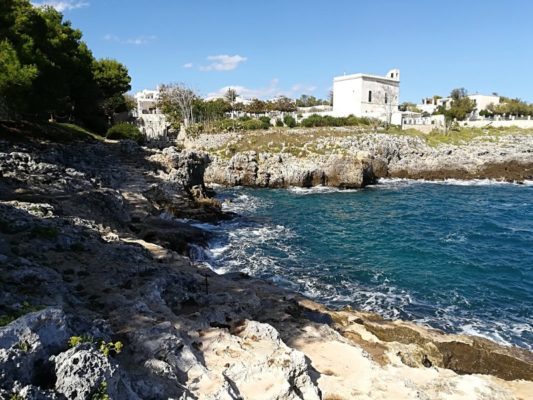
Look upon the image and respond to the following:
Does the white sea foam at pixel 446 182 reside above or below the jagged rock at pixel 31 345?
below

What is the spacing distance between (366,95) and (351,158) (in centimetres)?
4313

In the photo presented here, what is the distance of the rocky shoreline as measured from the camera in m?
5.66

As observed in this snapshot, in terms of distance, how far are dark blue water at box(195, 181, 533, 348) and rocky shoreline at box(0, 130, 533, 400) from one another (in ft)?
9.68

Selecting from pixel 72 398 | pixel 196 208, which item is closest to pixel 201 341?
pixel 72 398

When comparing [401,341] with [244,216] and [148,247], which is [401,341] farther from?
[244,216]

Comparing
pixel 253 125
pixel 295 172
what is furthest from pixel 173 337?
pixel 253 125

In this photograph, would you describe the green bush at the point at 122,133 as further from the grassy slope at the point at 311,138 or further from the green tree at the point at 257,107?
the green tree at the point at 257,107

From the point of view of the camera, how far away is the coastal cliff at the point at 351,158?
51.0 m

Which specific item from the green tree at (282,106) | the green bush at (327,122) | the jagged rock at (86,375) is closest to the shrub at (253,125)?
the green bush at (327,122)

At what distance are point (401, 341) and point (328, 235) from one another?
1560 centimetres

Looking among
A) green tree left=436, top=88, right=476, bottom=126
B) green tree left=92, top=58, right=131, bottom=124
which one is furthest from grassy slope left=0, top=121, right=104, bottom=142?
green tree left=436, top=88, right=476, bottom=126

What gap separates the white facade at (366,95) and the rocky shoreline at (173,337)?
77242 millimetres

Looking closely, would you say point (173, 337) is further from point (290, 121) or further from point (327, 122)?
point (327, 122)

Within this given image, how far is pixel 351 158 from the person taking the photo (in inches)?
2030
